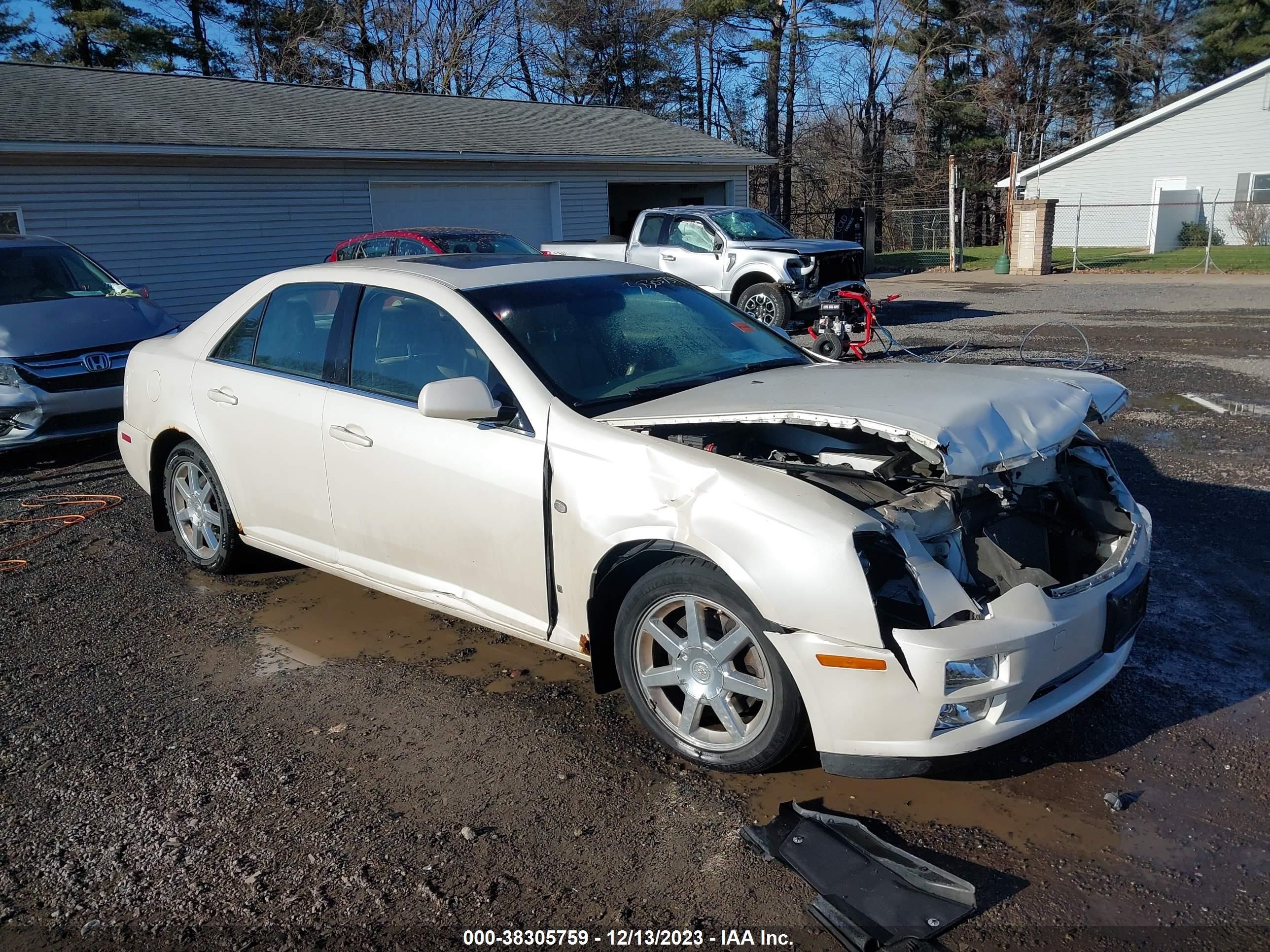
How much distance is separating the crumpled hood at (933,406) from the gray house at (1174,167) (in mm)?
32102

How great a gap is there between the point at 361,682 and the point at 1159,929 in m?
3.02

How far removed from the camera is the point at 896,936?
2.59 m

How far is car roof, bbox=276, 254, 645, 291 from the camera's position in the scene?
4.34 metres

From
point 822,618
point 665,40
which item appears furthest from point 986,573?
point 665,40

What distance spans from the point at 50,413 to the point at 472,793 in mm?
6232

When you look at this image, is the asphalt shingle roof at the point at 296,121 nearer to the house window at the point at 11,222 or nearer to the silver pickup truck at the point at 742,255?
the house window at the point at 11,222

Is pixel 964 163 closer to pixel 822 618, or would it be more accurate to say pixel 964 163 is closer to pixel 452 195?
pixel 452 195

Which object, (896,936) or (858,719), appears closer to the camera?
(896,936)

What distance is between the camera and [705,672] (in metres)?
3.29

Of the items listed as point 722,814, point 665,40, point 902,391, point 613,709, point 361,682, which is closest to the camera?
point 722,814

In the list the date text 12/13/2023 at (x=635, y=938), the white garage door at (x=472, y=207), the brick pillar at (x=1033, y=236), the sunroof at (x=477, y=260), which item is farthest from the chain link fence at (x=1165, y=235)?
the date text 12/13/2023 at (x=635, y=938)

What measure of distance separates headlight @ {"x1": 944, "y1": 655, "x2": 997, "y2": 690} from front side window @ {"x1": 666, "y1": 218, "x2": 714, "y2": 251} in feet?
41.7

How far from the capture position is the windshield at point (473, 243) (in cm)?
1275

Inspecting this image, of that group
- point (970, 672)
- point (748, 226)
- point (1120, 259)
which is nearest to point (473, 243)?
point (748, 226)
